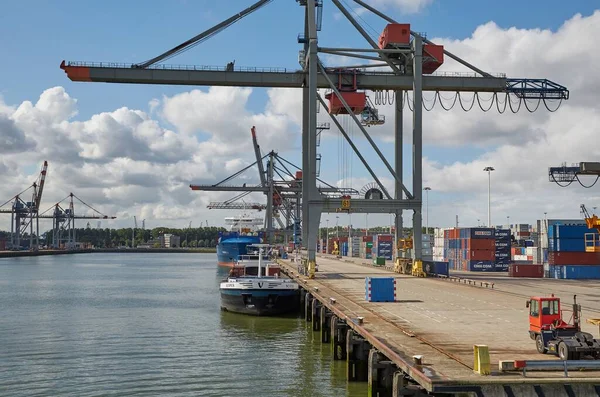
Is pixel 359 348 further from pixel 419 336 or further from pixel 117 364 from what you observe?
pixel 117 364

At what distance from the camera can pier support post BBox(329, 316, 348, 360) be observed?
26141 millimetres

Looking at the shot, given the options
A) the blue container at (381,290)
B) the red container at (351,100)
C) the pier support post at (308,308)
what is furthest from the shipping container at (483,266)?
the blue container at (381,290)

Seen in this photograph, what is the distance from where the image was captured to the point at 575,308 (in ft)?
55.7

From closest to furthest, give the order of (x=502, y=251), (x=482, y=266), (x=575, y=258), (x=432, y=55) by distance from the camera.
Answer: (x=432, y=55) → (x=575, y=258) → (x=482, y=266) → (x=502, y=251)

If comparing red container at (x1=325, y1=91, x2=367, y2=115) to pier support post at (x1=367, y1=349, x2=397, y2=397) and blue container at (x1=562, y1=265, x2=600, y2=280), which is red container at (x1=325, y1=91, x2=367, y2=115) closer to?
blue container at (x1=562, y1=265, x2=600, y2=280)

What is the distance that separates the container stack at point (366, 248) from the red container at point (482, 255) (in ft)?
153

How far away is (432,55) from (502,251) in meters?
32.1

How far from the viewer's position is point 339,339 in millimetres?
26250

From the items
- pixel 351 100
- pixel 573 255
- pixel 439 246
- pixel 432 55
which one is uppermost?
pixel 432 55

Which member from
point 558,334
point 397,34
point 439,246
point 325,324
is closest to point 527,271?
point 439,246


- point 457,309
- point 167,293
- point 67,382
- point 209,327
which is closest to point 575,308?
point 457,309

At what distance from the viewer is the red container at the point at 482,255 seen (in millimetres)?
73312

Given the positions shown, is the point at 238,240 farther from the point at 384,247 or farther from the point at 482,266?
the point at 482,266

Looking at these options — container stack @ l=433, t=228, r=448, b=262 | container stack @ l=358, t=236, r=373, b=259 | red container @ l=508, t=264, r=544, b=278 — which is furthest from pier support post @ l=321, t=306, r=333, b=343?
container stack @ l=358, t=236, r=373, b=259
